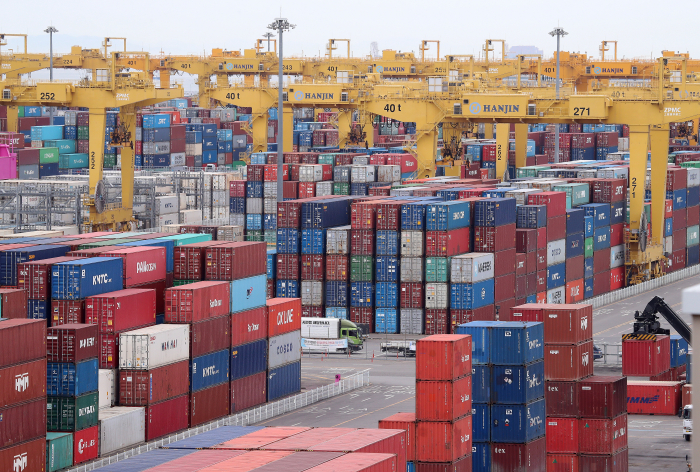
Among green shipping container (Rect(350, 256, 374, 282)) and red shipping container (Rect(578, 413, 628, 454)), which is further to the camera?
green shipping container (Rect(350, 256, 374, 282))

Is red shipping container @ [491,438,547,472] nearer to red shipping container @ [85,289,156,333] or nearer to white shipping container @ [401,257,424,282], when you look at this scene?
red shipping container @ [85,289,156,333]

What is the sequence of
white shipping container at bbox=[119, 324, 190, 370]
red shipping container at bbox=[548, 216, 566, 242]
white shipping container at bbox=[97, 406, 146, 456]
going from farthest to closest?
red shipping container at bbox=[548, 216, 566, 242]
white shipping container at bbox=[119, 324, 190, 370]
white shipping container at bbox=[97, 406, 146, 456]

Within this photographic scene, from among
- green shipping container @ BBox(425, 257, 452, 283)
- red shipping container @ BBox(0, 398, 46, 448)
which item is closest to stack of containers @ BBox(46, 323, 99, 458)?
red shipping container @ BBox(0, 398, 46, 448)

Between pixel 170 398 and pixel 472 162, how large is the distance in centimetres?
7707

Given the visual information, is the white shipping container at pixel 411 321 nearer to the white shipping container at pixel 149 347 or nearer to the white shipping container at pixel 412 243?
the white shipping container at pixel 412 243

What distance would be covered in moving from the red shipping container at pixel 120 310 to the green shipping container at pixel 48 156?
64.4 m

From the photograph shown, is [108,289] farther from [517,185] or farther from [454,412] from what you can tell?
[517,185]

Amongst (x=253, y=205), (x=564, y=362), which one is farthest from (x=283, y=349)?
(x=253, y=205)

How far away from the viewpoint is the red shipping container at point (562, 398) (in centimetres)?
4850

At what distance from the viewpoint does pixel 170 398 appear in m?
52.1

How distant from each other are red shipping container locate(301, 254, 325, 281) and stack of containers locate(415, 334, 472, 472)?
3163cm

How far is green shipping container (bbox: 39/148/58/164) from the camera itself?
11438cm

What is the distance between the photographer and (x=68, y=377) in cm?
4722

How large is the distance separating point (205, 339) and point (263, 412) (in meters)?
5.16
